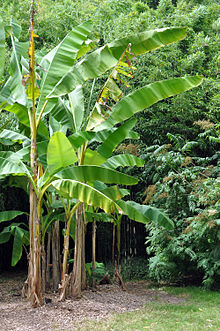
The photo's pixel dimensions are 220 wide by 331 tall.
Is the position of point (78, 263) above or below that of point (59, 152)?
below

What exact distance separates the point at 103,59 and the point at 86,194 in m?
1.79

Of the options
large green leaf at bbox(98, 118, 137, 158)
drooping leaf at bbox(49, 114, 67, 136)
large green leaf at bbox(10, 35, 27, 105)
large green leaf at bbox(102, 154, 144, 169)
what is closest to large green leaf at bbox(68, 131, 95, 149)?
large green leaf at bbox(98, 118, 137, 158)

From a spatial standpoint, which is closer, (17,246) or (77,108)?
(77,108)

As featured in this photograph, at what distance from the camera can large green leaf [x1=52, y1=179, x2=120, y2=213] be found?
4.02 m

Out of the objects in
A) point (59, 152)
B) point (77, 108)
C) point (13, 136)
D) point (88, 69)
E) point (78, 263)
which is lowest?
point (78, 263)

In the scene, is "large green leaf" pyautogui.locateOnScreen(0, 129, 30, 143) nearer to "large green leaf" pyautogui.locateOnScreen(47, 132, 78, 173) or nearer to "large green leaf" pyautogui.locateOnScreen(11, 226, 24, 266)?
"large green leaf" pyautogui.locateOnScreen(47, 132, 78, 173)

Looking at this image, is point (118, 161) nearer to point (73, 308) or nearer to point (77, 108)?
point (77, 108)

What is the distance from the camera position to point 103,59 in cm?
442

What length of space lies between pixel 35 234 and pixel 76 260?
102 cm

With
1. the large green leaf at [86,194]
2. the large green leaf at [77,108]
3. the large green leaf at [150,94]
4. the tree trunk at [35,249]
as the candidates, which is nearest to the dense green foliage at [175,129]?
the large green leaf at [77,108]

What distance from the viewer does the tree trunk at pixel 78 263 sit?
5.10 metres

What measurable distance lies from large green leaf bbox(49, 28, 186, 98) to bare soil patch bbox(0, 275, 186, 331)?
9.19ft

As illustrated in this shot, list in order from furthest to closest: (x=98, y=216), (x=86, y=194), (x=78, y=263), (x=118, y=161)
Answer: (x=98, y=216), (x=118, y=161), (x=78, y=263), (x=86, y=194)

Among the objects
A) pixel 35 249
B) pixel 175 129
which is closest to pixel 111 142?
pixel 35 249
